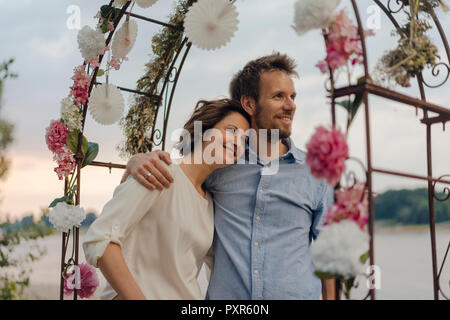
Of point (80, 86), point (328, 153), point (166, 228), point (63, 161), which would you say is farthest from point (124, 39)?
point (328, 153)

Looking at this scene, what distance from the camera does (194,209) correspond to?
2215mm

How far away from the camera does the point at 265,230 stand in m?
2.21

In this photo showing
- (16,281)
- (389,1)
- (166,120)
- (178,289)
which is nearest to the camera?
(178,289)

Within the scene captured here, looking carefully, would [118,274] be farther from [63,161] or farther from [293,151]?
[63,161]

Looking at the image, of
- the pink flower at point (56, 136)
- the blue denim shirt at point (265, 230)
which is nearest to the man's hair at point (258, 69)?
the blue denim shirt at point (265, 230)

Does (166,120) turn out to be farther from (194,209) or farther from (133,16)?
(194,209)

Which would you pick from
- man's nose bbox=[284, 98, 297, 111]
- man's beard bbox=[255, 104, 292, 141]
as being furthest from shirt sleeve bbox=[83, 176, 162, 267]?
man's nose bbox=[284, 98, 297, 111]

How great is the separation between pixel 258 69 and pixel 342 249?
1.30m

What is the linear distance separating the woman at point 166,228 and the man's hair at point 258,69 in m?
0.26

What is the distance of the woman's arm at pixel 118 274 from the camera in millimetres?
1924

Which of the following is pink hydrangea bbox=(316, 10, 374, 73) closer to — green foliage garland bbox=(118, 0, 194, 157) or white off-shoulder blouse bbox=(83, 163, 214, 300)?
white off-shoulder blouse bbox=(83, 163, 214, 300)

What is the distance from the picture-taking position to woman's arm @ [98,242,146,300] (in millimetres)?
1924
